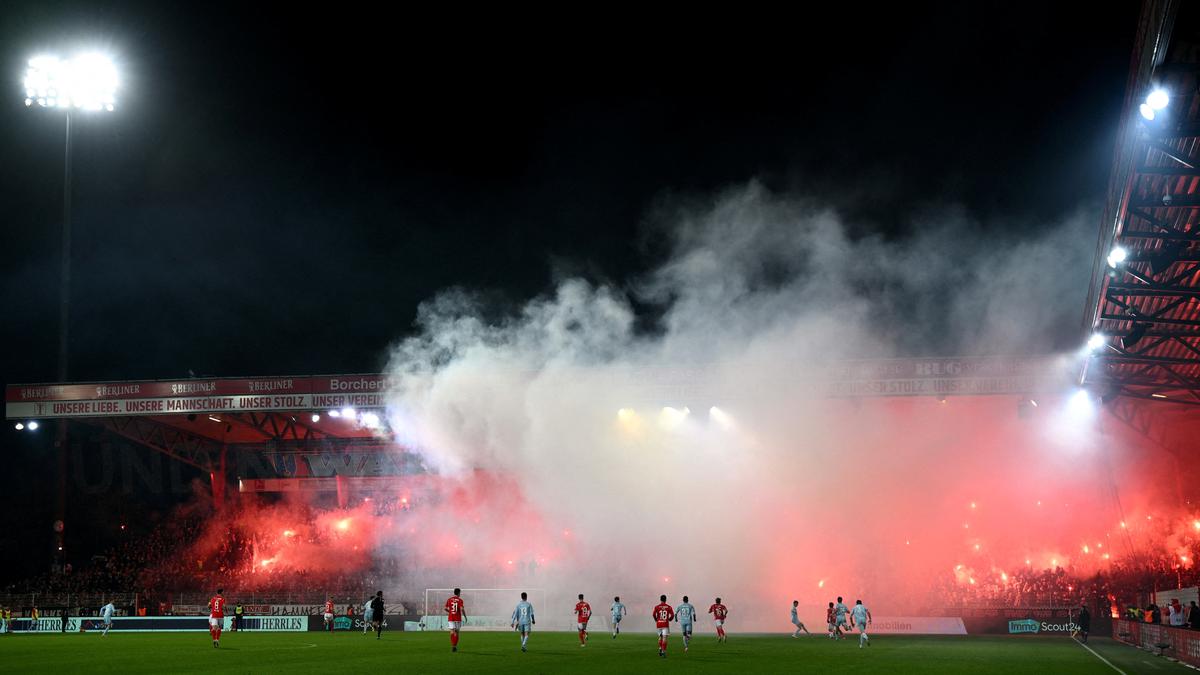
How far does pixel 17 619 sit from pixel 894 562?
3492 centimetres

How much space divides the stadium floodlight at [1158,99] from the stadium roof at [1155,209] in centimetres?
3

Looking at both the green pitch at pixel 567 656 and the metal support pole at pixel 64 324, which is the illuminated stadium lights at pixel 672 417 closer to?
the green pitch at pixel 567 656

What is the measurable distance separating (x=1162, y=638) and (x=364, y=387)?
27.6 meters

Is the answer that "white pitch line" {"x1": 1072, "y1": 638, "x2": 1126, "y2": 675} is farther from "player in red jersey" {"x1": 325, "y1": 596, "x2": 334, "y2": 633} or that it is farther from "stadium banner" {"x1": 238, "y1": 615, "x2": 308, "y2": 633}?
"stadium banner" {"x1": 238, "y1": 615, "x2": 308, "y2": 633}

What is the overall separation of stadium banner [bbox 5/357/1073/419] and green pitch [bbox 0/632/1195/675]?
9.03 metres

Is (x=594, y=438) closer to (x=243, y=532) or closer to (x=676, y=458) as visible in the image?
(x=676, y=458)

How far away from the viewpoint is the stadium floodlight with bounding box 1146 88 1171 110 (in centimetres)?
1445

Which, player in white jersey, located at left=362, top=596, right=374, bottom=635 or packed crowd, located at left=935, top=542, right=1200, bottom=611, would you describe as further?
packed crowd, located at left=935, top=542, right=1200, bottom=611

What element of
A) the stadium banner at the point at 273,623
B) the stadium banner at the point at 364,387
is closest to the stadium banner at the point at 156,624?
the stadium banner at the point at 273,623

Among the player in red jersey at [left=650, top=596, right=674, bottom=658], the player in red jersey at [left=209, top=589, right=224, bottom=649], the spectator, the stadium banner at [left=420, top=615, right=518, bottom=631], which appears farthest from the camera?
the stadium banner at [left=420, top=615, right=518, bottom=631]

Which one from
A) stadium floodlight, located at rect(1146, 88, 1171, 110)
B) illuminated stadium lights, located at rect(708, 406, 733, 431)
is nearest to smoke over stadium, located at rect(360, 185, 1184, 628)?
illuminated stadium lights, located at rect(708, 406, 733, 431)

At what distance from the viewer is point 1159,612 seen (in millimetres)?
29016

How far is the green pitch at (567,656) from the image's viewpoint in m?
18.2

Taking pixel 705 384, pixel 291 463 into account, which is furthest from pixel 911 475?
pixel 291 463
